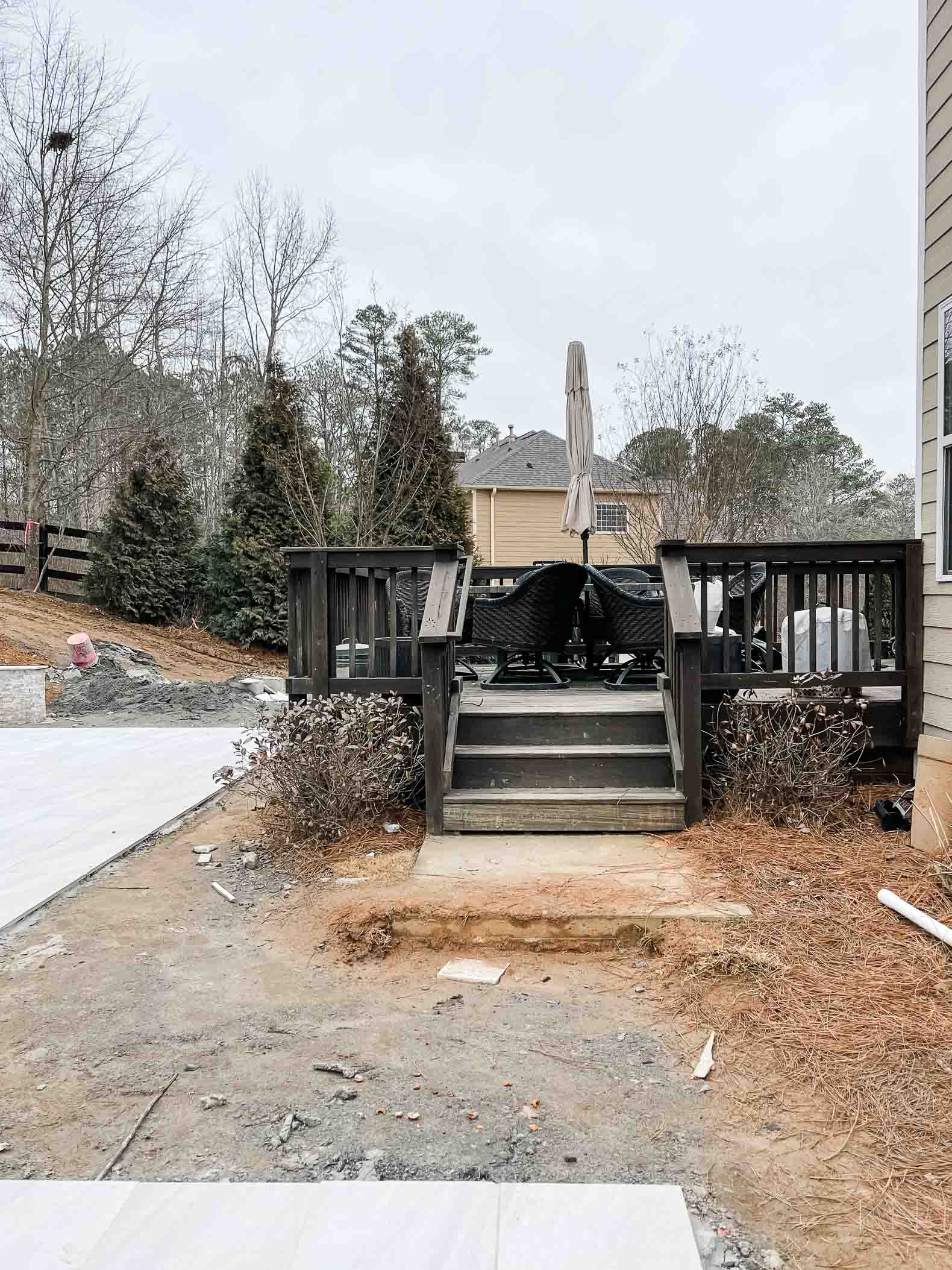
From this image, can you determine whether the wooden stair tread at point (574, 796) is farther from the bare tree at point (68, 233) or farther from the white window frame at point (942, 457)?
the bare tree at point (68, 233)

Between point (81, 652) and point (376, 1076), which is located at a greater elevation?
point (81, 652)

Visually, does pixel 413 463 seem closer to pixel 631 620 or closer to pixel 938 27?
pixel 631 620

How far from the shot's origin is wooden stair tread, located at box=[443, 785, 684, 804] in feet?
13.1

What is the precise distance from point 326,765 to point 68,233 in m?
13.8

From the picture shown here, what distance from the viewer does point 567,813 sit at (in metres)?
3.99

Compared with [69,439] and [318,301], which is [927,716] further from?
[318,301]

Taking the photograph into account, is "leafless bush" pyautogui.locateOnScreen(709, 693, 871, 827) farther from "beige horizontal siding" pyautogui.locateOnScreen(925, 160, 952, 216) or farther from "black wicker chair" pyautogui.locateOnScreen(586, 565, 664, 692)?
"beige horizontal siding" pyautogui.locateOnScreen(925, 160, 952, 216)

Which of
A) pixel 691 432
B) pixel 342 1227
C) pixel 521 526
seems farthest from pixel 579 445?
pixel 521 526

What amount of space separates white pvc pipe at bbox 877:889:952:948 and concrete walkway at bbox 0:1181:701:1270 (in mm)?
1526

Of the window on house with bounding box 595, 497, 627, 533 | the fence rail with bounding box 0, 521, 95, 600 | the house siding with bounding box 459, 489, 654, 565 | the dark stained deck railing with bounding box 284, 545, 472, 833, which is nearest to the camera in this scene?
the dark stained deck railing with bounding box 284, 545, 472, 833

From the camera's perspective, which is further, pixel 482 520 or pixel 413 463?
pixel 482 520

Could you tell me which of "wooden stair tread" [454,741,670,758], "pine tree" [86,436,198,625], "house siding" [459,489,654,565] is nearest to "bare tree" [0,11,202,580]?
"pine tree" [86,436,198,625]

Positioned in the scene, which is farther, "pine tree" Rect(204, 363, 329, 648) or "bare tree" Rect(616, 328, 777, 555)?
"bare tree" Rect(616, 328, 777, 555)

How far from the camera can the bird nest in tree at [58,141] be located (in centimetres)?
1379
